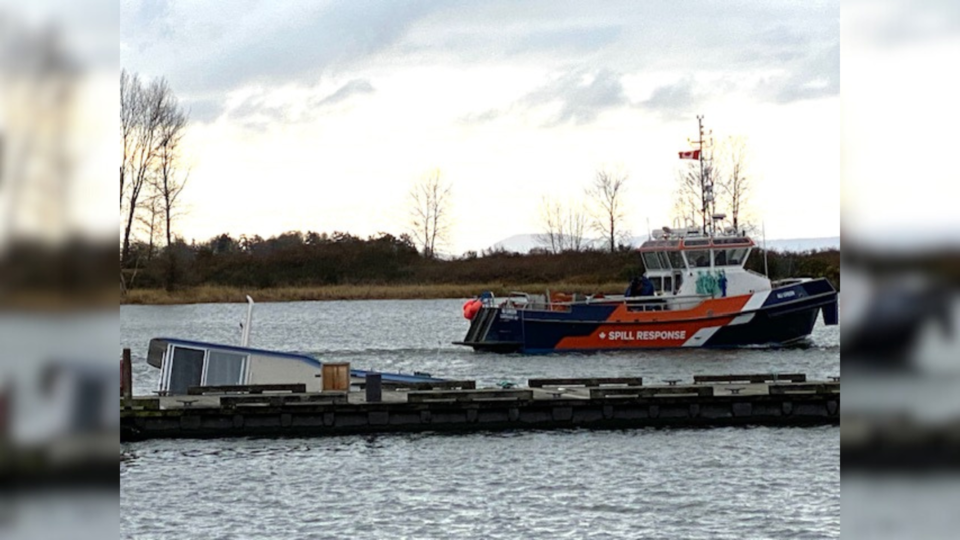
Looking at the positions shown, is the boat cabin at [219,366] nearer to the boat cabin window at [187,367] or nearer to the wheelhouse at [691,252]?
the boat cabin window at [187,367]

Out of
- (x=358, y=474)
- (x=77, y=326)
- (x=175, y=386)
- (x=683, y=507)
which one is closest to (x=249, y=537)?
(x=358, y=474)

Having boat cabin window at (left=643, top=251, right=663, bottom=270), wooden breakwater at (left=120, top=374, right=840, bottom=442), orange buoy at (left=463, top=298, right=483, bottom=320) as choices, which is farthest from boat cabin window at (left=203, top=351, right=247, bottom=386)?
orange buoy at (left=463, top=298, right=483, bottom=320)

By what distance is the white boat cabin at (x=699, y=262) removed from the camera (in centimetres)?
5325

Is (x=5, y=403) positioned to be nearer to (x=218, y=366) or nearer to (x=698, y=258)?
(x=218, y=366)

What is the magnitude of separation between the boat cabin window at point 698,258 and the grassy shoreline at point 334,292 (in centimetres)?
4201

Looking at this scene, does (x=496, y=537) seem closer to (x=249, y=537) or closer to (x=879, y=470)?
(x=249, y=537)

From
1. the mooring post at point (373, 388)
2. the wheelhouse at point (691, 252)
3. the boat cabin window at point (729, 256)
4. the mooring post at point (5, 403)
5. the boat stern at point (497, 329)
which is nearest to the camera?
the mooring post at point (5, 403)

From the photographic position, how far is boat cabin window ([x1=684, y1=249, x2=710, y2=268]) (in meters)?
53.5

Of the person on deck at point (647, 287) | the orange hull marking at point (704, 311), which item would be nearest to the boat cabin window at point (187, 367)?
the orange hull marking at point (704, 311)

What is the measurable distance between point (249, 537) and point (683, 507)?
7176 millimetres

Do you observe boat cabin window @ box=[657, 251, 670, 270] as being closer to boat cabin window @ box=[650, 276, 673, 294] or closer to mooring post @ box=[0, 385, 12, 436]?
boat cabin window @ box=[650, 276, 673, 294]

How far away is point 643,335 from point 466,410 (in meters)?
28.0

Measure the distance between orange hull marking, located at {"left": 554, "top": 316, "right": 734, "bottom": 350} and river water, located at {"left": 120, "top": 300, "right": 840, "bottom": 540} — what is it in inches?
1025

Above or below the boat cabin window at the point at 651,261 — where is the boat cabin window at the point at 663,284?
below
